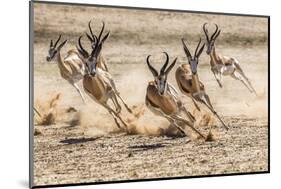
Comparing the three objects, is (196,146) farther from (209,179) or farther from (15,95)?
(15,95)

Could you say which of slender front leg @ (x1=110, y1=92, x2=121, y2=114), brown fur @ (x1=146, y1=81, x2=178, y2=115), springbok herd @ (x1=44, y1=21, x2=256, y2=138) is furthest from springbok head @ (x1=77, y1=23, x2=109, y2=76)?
brown fur @ (x1=146, y1=81, x2=178, y2=115)

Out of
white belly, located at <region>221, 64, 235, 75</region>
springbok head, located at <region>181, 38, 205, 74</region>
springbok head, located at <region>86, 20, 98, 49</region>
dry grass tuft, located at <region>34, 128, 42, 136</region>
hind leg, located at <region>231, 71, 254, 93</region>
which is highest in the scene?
springbok head, located at <region>86, 20, 98, 49</region>

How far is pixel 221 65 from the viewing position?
480 cm

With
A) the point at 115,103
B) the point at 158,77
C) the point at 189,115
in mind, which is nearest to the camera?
the point at 115,103

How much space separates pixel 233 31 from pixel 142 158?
1406 millimetres

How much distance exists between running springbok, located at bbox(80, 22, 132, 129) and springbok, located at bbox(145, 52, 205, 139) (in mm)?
251

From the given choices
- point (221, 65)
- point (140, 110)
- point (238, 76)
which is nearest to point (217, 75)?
point (221, 65)

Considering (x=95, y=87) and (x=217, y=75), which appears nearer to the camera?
(x=95, y=87)

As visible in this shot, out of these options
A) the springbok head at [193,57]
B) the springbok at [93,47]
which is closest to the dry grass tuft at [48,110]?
the springbok at [93,47]

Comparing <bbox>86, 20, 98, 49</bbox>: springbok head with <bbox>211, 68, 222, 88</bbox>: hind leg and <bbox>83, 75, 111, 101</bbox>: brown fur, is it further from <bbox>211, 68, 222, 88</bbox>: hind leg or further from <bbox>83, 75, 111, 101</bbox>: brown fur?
<bbox>211, 68, 222, 88</bbox>: hind leg

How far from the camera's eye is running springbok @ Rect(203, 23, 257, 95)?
477cm

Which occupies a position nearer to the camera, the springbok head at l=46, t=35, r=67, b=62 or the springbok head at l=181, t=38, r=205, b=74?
the springbok head at l=46, t=35, r=67, b=62

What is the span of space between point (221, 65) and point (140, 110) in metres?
0.87

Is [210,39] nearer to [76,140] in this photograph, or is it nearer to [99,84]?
[99,84]
